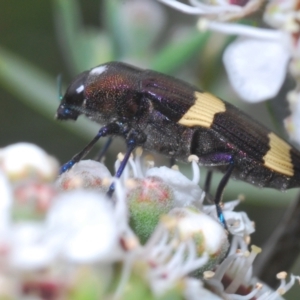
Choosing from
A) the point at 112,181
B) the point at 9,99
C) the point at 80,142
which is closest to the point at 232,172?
the point at 112,181

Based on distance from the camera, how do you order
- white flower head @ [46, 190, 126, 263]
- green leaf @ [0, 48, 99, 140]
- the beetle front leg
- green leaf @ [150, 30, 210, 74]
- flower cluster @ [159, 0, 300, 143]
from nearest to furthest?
white flower head @ [46, 190, 126, 263], flower cluster @ [159, 0, 300, 143], the beetle front leg, green leaf @ [150, 30, 210, 74], green leaf @ [0, 48, 99, 140]

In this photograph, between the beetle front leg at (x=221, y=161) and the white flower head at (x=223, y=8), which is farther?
the beetle front leg at (x=221, y=161)

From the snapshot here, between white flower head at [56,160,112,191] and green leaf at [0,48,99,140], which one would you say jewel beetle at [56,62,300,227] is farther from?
green leaf at [0,48,99,140]

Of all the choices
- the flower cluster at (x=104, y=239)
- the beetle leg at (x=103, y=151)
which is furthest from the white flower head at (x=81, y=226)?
the beetle leg at (x=103, y=151)

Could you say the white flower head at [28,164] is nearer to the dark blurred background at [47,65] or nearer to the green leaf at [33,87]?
the green leaf at [33,87]

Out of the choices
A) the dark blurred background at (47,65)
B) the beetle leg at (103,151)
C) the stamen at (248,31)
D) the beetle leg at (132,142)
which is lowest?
the dark blurred background at (47,65)

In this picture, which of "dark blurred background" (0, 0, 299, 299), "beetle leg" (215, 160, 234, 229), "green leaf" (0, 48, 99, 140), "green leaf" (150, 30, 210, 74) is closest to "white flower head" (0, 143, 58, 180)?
"beetle leg" (215, 160, 234, 229)

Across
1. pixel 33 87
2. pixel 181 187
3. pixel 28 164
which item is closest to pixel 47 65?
pixel 33 87
